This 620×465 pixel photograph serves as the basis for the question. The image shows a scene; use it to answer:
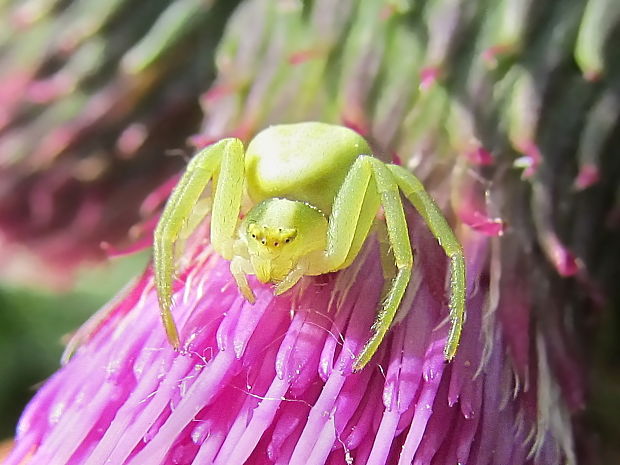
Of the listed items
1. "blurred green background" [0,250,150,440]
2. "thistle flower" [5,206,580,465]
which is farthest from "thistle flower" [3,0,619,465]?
"blurred green background" [0,250,150,440]

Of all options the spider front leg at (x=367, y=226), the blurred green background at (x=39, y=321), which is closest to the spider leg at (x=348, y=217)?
the spider front leg at (x=367, y=226)

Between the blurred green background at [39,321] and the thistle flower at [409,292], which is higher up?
the thistle flower at [409,292]

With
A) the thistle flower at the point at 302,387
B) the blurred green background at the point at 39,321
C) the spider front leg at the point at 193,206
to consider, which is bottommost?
the blurred green background at the point at 39,321

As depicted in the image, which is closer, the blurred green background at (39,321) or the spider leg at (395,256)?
the spider leg at (395,256)

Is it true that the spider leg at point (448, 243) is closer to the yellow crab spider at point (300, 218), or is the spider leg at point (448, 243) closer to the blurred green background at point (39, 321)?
the yellow crab spider at point (300, 218)

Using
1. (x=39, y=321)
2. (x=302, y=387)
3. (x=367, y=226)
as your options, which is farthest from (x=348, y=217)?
(x=39, y=321)

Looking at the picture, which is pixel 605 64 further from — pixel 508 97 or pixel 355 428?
pixel 355 428

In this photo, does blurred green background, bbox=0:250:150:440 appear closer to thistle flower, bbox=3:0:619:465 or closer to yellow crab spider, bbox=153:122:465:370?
thistle flower, bbox=3:0:619:465

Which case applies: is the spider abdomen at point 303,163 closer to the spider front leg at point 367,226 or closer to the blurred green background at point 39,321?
the spider front leg at point 367,226
